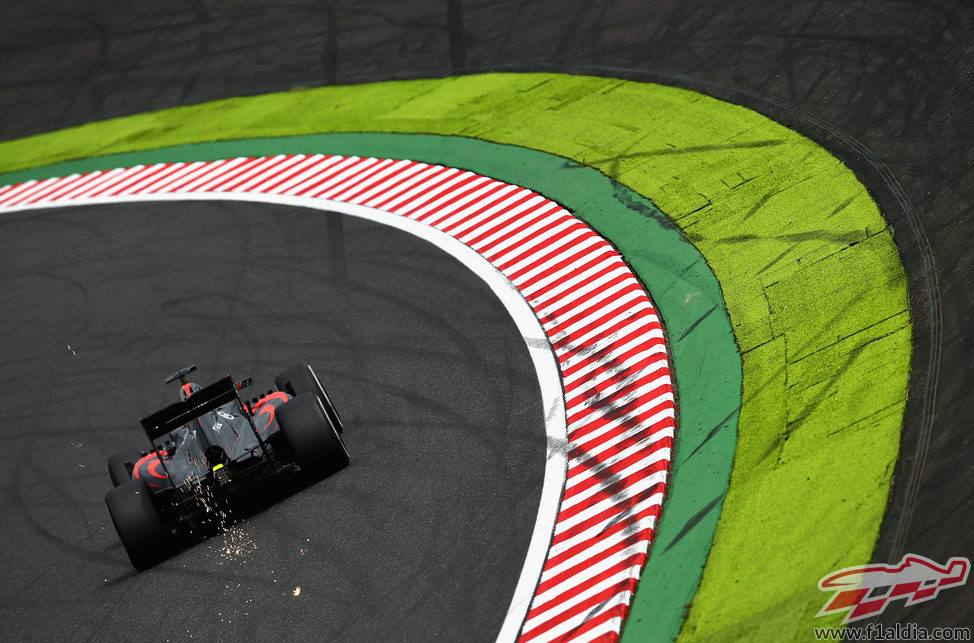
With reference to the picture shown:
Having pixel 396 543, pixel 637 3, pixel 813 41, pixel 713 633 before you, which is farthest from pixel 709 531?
pixel 637 3

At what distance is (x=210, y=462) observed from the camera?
11.2 meters

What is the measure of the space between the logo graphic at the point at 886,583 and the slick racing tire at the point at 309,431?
5494mm

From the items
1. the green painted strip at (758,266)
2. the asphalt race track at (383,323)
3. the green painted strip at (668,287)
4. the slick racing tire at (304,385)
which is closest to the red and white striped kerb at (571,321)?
the green painted strip at (668,287)

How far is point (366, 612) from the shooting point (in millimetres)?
10430

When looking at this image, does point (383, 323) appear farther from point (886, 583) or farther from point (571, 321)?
point (886, 583)

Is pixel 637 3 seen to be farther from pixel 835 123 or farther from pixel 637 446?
pixel 637 446

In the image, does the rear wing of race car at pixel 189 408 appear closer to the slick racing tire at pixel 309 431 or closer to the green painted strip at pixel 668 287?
the slick racing tire at pixel 309 431

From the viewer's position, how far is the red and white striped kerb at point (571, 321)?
10.2m

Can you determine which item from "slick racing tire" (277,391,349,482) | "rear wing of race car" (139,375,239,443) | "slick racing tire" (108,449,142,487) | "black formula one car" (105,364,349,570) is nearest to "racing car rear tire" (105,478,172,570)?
"black formula one car" (105,364,349,570)

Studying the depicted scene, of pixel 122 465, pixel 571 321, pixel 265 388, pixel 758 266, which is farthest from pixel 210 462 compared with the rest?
pixel 758 266

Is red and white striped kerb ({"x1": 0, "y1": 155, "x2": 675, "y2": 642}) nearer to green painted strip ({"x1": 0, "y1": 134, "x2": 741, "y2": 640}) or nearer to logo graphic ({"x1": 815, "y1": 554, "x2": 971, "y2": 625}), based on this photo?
green painted strip ({"x1": 0, "y1": 134, "x2": 741, "y2": 640})

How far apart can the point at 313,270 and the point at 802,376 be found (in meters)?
7.57

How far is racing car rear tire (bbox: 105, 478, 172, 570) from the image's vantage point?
36.6 ft

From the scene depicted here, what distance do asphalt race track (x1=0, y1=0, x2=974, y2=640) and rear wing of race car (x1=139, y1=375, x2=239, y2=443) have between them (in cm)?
153
